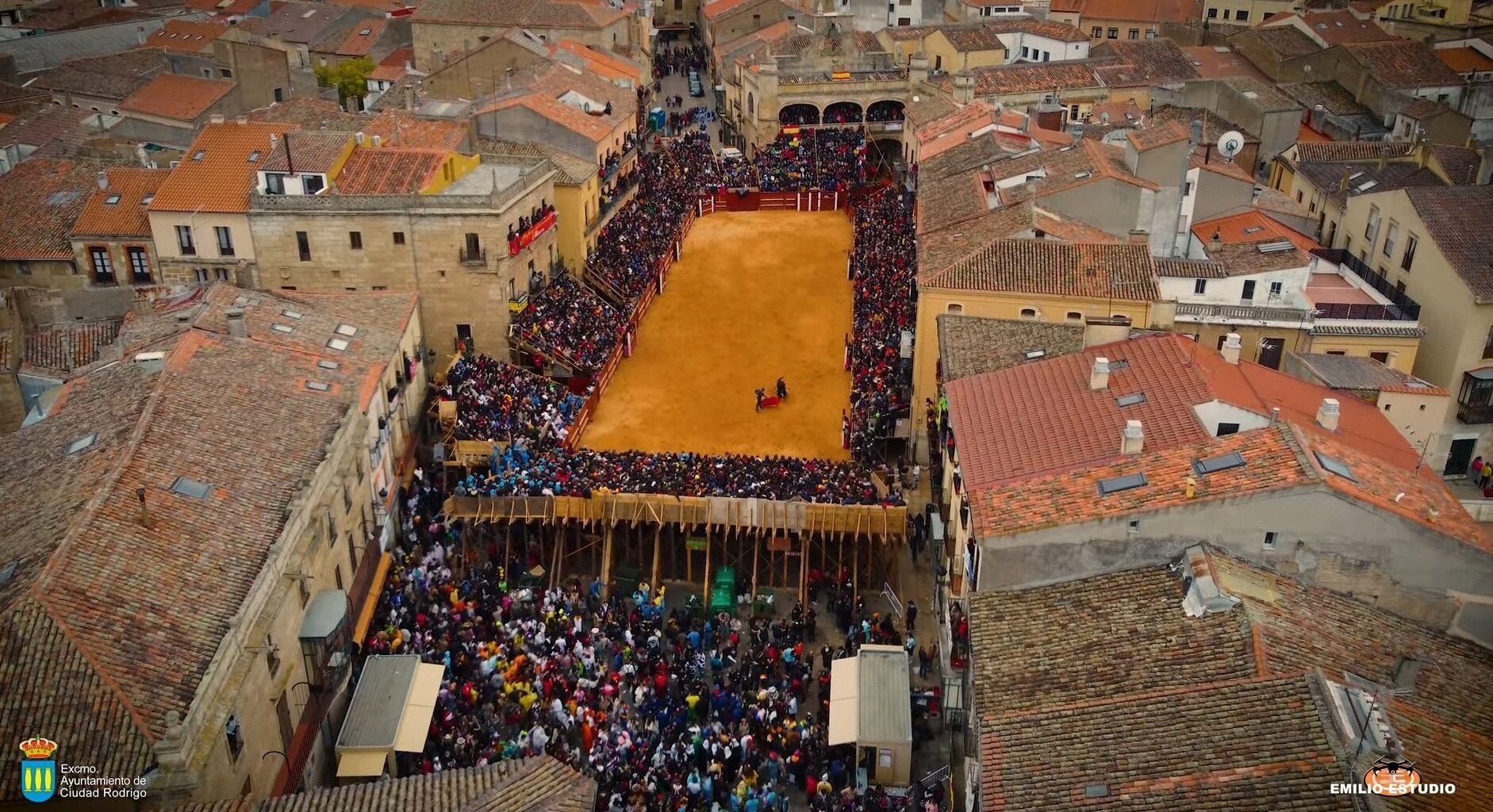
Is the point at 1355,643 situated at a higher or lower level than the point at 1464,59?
lower

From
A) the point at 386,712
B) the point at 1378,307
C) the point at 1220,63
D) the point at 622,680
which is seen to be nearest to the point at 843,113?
the point at 1220,63

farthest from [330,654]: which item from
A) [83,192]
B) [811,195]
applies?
[811,195]

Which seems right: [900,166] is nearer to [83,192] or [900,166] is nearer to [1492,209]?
[1492,209]

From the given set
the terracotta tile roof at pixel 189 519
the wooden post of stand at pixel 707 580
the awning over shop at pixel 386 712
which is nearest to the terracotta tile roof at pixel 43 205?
the terracotta tile roof at pixel 189 519

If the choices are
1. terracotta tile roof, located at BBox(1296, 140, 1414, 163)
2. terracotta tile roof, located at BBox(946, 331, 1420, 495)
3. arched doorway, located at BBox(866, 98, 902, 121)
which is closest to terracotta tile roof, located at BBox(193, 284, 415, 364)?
terracotta tile roof, located at BBox(946, 331, 1420, 495)

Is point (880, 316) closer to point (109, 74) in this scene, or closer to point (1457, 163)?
point (1457, 163)

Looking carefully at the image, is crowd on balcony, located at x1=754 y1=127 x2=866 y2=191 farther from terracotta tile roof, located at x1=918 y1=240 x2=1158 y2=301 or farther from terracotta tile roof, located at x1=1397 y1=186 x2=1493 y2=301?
terracotta tile roof, located at x1=1397 y1=186 x2=1493 y2=301
